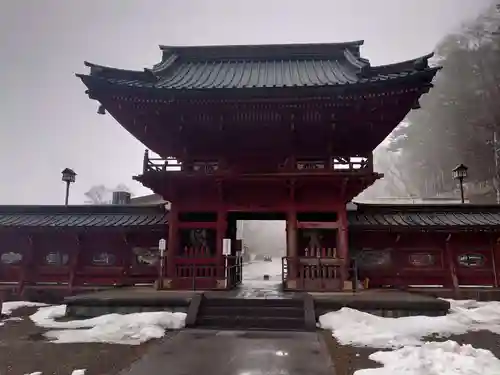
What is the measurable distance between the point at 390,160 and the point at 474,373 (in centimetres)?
6369

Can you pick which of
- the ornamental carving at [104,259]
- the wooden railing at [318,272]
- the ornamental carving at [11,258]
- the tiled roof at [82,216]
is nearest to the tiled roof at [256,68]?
the tiled roof at [82,216]

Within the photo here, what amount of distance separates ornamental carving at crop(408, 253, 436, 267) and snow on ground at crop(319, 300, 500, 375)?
222cm

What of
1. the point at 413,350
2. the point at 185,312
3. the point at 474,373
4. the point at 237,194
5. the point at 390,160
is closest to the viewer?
the point at 474,373

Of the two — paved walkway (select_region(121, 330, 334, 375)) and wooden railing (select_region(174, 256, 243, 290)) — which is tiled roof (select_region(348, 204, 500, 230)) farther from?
paved walkway (select_region(121, 330, 334, 375))

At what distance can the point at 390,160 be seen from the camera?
6406cm

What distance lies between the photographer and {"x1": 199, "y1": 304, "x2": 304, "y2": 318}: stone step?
918cm

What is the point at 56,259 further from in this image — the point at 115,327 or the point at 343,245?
the point at 343,245

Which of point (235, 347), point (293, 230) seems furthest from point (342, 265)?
point (235, 347)

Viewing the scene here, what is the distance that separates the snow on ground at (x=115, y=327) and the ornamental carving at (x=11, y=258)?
612cm

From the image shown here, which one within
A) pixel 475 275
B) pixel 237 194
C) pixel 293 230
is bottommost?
pixel 475 275

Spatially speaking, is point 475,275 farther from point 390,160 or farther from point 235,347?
point 390,160

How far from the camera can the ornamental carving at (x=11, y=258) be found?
49.0 ft

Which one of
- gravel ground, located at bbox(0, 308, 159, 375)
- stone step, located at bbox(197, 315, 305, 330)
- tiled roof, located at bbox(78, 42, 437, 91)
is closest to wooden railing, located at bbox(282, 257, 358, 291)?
stone step, located at bbox(197, 315, 305, 330)

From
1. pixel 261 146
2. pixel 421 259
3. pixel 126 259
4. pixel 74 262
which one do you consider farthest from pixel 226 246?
pixel 421 259
